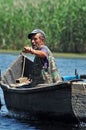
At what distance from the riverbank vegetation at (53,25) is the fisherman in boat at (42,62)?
50.1 metres

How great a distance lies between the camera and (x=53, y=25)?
229ft

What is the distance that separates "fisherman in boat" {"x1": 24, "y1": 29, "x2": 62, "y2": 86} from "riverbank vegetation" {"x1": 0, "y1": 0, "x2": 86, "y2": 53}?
50103 mm

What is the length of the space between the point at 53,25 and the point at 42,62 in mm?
56526

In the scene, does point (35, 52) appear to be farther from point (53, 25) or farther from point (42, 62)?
point (53, 25)

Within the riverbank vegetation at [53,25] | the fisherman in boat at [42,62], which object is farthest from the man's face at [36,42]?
the riverbank vegetation at [53,25]

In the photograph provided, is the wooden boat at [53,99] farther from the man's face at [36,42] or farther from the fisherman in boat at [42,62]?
the man's face at [36,42]

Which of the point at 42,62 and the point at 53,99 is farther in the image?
the point at 42,62

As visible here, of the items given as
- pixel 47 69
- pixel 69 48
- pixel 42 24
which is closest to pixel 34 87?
pixel 47 69

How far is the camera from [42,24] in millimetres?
70750

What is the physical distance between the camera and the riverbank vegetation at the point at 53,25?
66.1m

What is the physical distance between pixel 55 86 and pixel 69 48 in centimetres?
5304

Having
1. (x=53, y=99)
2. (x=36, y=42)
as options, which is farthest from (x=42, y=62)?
(x=53, y=99)

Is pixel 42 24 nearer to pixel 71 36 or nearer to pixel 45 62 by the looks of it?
pixel 71 36

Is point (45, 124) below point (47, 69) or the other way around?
below
